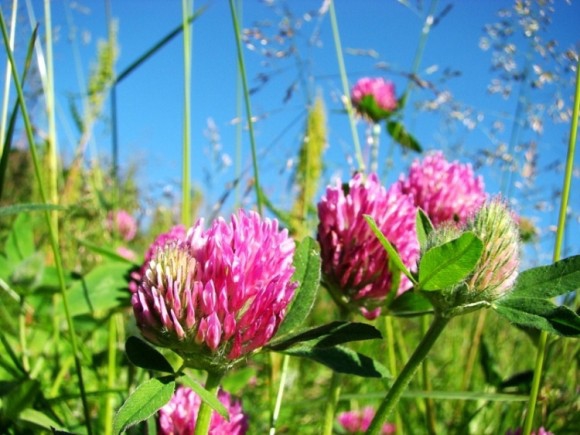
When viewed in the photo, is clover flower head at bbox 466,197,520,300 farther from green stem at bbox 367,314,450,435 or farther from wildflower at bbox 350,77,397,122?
wildflower at bbox 350,77,397,122

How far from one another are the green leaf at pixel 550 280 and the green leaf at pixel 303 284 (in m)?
0.19

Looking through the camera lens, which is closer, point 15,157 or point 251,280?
point 251,280

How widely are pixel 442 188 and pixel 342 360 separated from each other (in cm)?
47

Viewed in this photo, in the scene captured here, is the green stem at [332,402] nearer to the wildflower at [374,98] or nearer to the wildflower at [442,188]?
the wildflower at [442,188]

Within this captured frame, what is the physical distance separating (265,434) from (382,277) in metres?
0.67

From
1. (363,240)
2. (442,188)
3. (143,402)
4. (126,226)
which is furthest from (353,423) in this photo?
(126,226)

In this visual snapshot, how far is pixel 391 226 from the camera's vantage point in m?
0.80

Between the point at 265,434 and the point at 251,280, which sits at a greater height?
the point at 251,280

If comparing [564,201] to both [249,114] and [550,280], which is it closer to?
[550,280]

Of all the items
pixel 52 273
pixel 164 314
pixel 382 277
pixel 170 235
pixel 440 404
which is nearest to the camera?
pixel 164 314

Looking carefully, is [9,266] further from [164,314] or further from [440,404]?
[440,404]

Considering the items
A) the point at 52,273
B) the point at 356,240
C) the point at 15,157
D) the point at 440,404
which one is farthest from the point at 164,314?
the point at 15,157

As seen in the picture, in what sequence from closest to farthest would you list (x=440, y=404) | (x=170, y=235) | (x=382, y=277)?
(x=382, y=277) → (x=170, y=235) → (x=440, y=404)

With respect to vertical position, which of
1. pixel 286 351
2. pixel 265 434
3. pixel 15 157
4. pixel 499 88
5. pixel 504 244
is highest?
pixel 15 157
